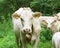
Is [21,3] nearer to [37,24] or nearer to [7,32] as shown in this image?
[7,32]

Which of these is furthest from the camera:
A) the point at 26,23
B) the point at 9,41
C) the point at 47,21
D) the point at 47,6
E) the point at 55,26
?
the point at 47,6

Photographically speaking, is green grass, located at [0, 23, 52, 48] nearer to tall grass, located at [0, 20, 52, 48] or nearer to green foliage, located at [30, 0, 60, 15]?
tall grass, located at [0, 20, 52, 48]

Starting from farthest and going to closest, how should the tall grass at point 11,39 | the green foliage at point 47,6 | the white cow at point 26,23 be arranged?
the green foliage at point 47,6 → the tall grass at point 11,39 → the white cow at point 26,23

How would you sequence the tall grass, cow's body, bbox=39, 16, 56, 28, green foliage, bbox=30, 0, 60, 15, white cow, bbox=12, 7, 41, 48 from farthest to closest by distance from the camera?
1. green foliage, bbox=30, 0, 60, 15
2. the tall grass
3. cow's body, bbox=39, 16, 56, 28
4. white cow, bbox=12, 7, 41, 48

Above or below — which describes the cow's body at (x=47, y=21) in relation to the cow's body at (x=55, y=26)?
above

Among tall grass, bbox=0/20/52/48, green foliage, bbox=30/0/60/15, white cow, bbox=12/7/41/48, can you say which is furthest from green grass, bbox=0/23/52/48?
green foliage, bbox=30/0/60/15

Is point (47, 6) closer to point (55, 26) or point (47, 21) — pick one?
point (47, 21)

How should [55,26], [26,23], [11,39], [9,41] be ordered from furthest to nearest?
[11,39] → [9,41] → [55,26] → [26,23]

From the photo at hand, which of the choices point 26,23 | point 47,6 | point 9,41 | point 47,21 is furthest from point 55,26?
point 47,6

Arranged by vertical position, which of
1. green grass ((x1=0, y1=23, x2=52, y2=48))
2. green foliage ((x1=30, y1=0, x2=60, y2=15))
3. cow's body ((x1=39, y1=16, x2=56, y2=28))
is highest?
green foliage ((x1=30, y1=0, x2=60, y2=15))

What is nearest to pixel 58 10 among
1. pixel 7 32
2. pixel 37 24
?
pixel 7 32

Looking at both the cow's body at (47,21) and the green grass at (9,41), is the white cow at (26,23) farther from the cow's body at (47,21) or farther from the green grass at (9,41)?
the cow's body at (47,21)

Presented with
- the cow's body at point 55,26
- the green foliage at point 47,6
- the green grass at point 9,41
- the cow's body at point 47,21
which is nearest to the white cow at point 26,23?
the green grass at point 9,41

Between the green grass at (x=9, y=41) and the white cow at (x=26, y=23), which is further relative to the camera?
the green grass at (x=9, y=41)
